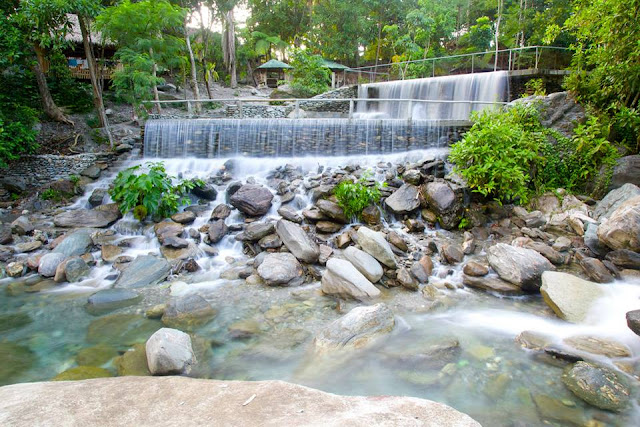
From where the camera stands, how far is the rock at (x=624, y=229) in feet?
17.0

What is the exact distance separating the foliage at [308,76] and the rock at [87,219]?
14916 millimetres

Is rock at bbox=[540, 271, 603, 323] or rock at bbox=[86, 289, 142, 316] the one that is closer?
rock at bbox=[540, 271, 603, 323]

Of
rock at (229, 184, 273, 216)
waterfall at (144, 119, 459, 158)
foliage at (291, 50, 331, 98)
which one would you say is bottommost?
rock at (229, 184, 273, 216)

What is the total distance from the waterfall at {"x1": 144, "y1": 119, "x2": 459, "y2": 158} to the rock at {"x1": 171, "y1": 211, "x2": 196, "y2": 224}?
3779 mm

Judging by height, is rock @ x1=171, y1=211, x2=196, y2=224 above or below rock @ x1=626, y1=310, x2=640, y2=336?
above

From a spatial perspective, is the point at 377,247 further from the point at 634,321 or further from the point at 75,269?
the point at 75,269

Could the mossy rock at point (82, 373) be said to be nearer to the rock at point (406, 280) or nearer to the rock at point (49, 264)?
the rock at point (49, 264)

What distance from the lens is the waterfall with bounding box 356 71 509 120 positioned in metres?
13.9

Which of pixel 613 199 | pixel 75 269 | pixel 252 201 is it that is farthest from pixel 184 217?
pixel 613 199

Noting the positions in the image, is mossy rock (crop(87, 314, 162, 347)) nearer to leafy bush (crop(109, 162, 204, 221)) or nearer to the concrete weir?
the concrete weir

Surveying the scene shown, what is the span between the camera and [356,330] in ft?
12.3

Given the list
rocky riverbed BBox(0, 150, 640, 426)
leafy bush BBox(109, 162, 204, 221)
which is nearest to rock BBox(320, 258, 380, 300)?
rocky riverbed BBox(0, 150, 640, 426)

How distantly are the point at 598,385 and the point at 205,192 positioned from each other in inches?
298

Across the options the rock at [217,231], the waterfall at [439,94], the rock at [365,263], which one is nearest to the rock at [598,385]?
the rock at [365,263]
